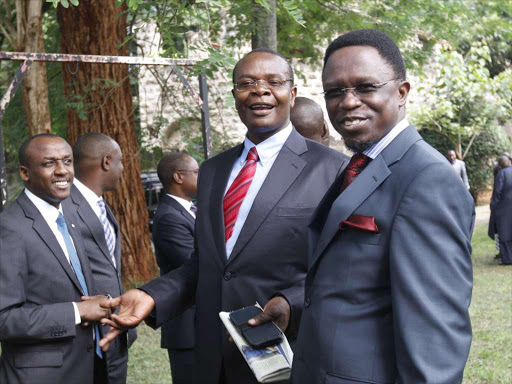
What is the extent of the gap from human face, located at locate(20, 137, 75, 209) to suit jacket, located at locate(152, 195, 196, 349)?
3.61 feet

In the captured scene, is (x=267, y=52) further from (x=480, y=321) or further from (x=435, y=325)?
(x=480, y=321)

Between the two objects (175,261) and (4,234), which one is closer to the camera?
(4,234)

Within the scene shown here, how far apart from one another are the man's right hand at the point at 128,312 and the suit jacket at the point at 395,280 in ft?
3.28

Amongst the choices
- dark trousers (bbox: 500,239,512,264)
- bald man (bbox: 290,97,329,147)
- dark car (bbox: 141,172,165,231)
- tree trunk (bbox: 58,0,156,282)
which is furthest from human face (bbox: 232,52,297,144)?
dark car (bbox: 141,172,165,231)

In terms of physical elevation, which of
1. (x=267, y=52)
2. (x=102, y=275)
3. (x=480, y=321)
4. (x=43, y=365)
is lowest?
(x=480, y=321)

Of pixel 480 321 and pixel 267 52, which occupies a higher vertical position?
pixel 267 52

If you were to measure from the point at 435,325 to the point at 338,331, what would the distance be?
313 mm

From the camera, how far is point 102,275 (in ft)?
13.6

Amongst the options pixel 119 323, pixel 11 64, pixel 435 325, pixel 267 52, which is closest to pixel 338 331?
pixel 435 325

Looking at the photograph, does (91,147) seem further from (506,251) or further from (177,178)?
(506,251)

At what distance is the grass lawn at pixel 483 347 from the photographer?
6535 millimetres

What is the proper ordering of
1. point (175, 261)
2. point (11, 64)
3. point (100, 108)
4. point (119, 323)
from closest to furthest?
point (119, 323) → point (175, 261) → point (100, 108) → point (11, 64)

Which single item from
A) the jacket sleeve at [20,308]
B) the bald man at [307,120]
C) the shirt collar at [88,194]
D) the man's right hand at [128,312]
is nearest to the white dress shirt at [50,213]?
the jacket sleeve at [20,308]

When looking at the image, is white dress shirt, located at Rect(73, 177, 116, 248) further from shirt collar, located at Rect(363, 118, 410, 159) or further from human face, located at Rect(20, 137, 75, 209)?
shirt collar, located at Rect(363, 118, 410, 159)
